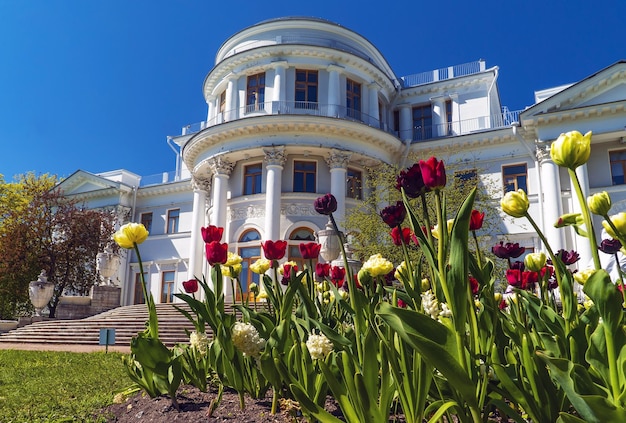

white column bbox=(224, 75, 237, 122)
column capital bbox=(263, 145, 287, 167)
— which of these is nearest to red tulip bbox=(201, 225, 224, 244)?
column capital bbox=(263, 145, 287, 167)

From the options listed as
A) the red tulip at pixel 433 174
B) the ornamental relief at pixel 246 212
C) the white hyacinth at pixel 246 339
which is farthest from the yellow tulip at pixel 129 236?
the ornamental relief at pixel 246 212

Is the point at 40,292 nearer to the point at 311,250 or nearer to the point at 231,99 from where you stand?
the point at 231,99

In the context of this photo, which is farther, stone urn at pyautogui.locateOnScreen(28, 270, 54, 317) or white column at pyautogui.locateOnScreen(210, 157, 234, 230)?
white column at pyautogui.locateOnScreen(210, 157, 234, 230)

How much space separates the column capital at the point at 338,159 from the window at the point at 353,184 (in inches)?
50.0

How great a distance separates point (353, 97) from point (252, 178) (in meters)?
6.74

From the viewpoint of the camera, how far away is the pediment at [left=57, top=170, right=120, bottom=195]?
3183cm

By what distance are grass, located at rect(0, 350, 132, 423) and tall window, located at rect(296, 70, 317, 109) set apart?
17482 millimetres

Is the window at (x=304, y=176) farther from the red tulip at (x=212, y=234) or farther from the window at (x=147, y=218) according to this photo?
the red tulip at (x=212, y=234)

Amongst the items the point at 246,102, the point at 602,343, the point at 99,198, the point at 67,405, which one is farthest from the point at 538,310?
the point at 99,198

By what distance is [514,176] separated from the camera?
22.7 meters

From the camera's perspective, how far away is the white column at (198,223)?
80.3 ft

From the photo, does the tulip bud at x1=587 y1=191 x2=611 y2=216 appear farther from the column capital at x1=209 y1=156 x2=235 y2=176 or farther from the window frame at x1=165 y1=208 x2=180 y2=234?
the window frame at x1=165 y1=208 x2=180 y2=234

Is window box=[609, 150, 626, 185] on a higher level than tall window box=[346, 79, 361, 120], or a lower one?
lower

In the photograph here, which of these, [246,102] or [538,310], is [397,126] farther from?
[538,310]
